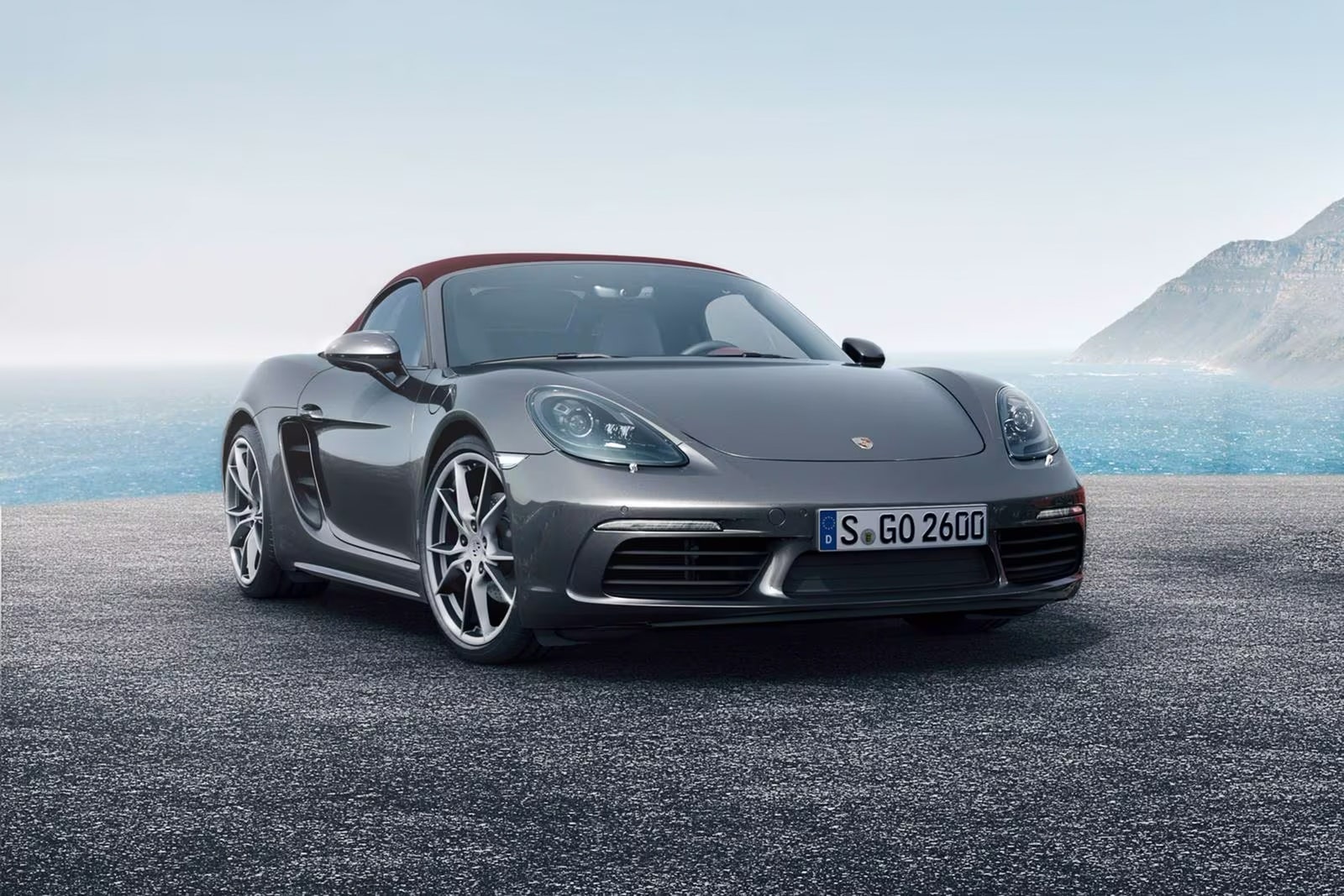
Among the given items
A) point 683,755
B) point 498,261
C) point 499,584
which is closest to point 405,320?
point 498,261

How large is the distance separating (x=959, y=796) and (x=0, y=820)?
72.7 inches

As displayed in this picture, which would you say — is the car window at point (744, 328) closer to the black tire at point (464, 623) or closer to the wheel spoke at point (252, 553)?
the black tire at point (464, 623)

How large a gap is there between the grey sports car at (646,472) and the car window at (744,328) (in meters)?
0.01

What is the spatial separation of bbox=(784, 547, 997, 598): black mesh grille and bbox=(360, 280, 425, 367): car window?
5.75 ft

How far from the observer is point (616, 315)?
5.34 meters

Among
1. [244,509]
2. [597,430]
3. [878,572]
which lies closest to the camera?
[878,572]

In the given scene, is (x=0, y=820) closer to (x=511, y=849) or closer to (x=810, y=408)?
(x=511, y=849)

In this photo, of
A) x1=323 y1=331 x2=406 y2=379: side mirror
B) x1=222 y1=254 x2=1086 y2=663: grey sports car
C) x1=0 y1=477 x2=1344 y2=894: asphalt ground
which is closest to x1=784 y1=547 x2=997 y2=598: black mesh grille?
x1=222 y1=254 x2=1086 y2=663: grey sports car

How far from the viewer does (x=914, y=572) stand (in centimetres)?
406

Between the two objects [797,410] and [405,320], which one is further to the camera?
[405,320]

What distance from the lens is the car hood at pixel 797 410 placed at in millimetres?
4141

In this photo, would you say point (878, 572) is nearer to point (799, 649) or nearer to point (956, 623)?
point (799, 649)

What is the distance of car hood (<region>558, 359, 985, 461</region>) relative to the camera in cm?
414

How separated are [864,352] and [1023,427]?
101cm
